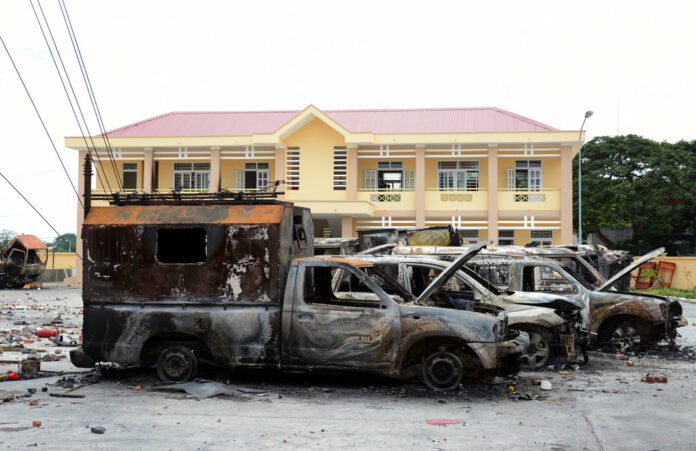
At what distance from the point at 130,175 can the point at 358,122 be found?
12.2 metres

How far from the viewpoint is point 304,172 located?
33062 millimetres

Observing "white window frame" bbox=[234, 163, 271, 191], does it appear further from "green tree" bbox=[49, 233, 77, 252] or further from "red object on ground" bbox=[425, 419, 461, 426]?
"red object on ground" bbox=[425, 419, 461, 426]

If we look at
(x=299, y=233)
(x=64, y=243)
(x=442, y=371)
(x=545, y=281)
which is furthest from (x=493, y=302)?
(x=64, y=243)

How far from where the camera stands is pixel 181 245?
8.73 m

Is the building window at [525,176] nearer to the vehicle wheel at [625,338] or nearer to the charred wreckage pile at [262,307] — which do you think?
the vehicle wheel at [625,338]

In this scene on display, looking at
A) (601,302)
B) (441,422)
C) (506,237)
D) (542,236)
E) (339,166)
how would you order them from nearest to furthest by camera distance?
(441,422)
(601,302)
(506,237)
(542,236)
(339,166)

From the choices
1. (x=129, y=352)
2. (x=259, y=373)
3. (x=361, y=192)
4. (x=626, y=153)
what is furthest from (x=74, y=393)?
(x=626, y=153)

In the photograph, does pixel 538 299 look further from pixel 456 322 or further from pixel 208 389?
pixel 208 389

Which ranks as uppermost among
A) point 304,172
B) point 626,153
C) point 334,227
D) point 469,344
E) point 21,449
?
point 626,153

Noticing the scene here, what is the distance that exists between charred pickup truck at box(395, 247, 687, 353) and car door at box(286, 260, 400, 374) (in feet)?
11.1

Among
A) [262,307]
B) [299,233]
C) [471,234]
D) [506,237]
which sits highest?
[471,234]

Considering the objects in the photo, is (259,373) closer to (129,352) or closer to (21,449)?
(129,352)

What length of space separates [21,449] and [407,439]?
10.3ft

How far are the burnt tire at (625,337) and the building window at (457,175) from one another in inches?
892
